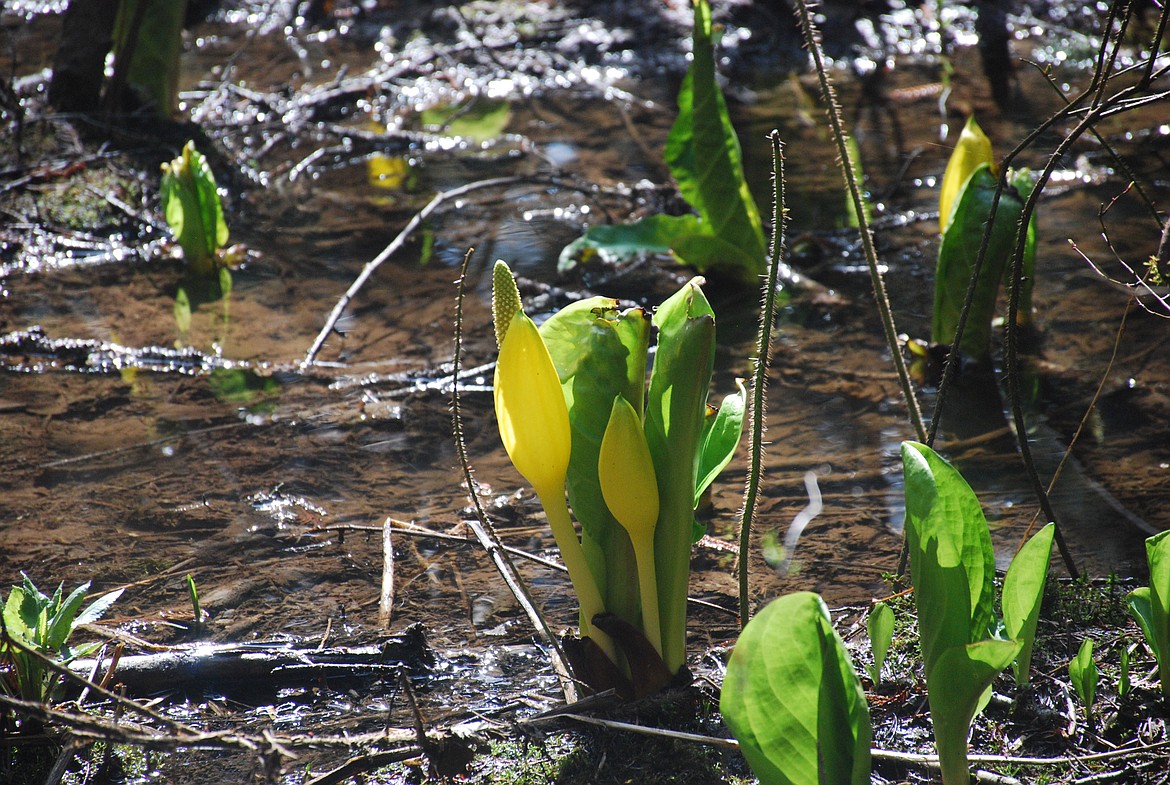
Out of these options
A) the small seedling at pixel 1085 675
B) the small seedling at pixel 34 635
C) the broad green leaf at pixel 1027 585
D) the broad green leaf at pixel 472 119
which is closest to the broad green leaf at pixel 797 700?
the broad green leaf at pixel 1027 585

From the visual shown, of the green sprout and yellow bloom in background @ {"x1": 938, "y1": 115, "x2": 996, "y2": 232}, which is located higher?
yellow bloom in background @ {"x1": 938, "y1": 115, "x2": 996, "y2": 232}

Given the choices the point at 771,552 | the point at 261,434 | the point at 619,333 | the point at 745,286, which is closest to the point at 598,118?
the point at 745,286

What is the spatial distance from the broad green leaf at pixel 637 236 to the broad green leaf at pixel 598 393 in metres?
1.89

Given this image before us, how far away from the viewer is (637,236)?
3.43 meters

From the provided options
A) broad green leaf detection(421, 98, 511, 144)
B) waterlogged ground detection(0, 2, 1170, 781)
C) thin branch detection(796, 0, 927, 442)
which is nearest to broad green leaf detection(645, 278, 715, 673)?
waterlogged ground detection(0, 2, 1170, 781)

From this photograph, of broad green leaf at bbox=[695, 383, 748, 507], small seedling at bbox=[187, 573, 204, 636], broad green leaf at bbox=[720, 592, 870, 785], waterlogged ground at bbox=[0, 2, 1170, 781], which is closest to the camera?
broad green leaf at bbox=[720, 592, 870, 785]

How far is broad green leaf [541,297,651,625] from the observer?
1514 mm

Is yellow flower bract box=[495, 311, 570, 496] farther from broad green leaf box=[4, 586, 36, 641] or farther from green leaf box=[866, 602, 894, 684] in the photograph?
broad green leaf box=[4, 586, 36, 641]

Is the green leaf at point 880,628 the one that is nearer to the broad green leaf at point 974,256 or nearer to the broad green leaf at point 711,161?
the broad green leaf at point 974,256

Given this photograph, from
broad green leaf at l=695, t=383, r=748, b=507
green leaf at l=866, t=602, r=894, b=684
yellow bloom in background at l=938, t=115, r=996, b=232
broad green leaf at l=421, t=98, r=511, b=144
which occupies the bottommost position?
green leaf at l=866, t=602, r=894, b=684

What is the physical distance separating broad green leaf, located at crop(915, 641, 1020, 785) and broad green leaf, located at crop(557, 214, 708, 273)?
2.33m

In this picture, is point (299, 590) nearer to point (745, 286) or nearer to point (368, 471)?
point (368, 471)

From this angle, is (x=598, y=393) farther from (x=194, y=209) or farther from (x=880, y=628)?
(x=194, y=209)

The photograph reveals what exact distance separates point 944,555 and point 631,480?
16.9 inches
